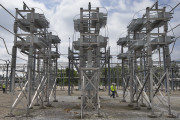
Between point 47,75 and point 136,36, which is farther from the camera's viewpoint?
point 136,36

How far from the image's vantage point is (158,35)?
34.8 ft

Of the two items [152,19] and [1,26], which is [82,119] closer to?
[1,26]

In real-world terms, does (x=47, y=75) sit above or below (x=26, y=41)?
below

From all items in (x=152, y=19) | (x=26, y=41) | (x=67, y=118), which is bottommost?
(x=67, y=118)

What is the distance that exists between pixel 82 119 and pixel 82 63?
15.6ft

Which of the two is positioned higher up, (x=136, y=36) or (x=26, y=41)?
(x=136, y=36)

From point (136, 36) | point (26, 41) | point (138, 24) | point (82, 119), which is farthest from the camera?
point (136, 36)

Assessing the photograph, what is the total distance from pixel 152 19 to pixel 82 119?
684cm

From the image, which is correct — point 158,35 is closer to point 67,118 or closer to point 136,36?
point 136,36

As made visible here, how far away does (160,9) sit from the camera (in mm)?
10586

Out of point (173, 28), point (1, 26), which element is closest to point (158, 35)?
point (173, 28)

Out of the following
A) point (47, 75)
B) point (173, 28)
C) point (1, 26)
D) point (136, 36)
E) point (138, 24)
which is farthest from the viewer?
point (136, 36)

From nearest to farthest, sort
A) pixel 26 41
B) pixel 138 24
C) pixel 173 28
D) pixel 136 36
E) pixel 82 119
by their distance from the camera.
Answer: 1. pixel 82 119
2. pixel 173 28
3. pixel 26 41
4. pixel 138 24
5. pixel 136 36

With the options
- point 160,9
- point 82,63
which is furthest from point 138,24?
point 82,63
